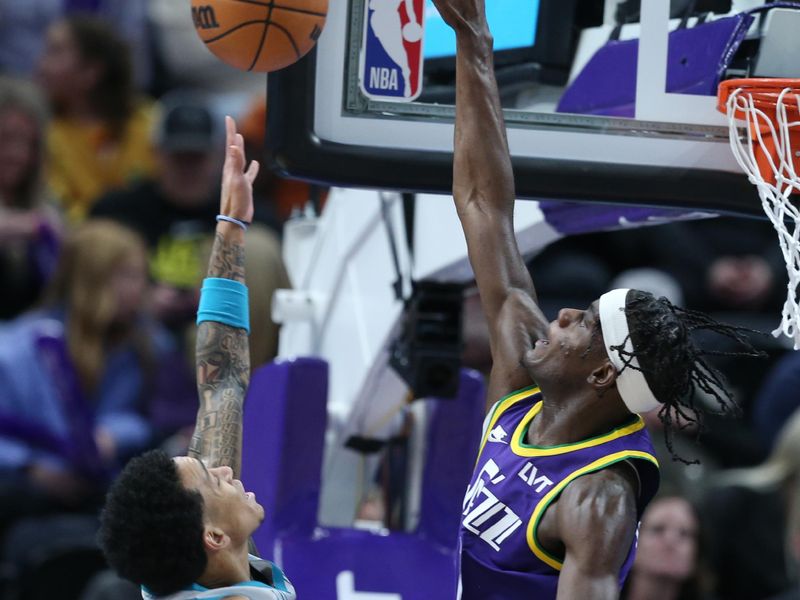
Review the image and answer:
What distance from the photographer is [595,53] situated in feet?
15.2

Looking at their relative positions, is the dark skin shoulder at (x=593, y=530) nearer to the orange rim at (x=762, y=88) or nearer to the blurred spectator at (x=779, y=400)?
the orange rim at (x=762, y=88)

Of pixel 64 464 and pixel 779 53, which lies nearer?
pixel 779 53

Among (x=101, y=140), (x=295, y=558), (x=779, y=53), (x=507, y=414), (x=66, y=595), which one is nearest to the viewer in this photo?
(x=507, y=414)

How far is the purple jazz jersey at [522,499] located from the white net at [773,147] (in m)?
0.64

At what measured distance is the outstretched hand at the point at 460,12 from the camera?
4.10m

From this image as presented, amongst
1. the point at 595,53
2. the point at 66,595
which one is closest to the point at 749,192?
the point at 595,53

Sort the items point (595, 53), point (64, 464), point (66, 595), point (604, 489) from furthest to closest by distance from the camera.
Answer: point (64, 464) < point (66, 595) < point (595, 53) < point (604, 489)

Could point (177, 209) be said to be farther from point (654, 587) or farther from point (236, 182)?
point (236, 182)

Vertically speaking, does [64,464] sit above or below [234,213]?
below

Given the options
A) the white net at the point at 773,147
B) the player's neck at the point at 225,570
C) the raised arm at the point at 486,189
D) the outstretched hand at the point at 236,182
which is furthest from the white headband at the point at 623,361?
the outstretched hand at the point at 236,182

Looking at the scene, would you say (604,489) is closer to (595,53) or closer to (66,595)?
(595,53)

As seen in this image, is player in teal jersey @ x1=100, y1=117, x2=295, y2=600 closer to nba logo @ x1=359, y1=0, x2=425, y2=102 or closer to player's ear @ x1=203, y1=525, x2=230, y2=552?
player's ear @ x1=203, y1=525, x2=230, y2=552

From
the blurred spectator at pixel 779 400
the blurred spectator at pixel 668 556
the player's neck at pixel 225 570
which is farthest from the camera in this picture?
the blurred spectator at pixel 779 400

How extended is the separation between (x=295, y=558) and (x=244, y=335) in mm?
1062
